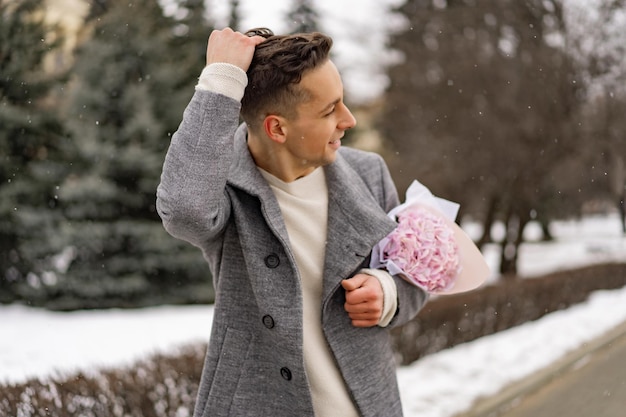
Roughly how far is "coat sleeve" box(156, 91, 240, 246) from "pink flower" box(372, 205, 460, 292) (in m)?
0.49

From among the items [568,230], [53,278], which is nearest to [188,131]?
[53,278]

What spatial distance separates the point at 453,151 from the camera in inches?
464

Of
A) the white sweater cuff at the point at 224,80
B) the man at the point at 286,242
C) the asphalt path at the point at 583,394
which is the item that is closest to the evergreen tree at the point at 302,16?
the asphalt path at the point at 583,394

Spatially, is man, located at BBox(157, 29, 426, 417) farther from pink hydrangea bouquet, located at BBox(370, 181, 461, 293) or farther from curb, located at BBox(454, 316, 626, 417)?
curb, located at BBox(454, 316, 626, 417)

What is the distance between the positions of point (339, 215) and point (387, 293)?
23 centimetres

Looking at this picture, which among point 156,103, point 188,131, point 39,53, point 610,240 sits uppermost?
point 188,131

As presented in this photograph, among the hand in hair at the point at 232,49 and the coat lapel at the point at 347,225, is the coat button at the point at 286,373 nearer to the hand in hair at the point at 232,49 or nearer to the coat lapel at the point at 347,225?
the coat lapel at the point at 347,225

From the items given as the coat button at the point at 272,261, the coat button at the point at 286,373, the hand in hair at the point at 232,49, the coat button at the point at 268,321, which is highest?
the hand in hair at the point at 232,49

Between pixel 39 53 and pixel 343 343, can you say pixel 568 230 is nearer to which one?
pixel 39 53

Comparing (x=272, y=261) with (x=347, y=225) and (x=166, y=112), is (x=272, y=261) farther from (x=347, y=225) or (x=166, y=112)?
(x=166, y=112)

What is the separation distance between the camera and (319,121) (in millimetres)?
1376

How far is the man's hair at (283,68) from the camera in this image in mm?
1319

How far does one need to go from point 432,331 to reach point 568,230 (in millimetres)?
8797

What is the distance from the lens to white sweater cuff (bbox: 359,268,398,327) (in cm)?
143
